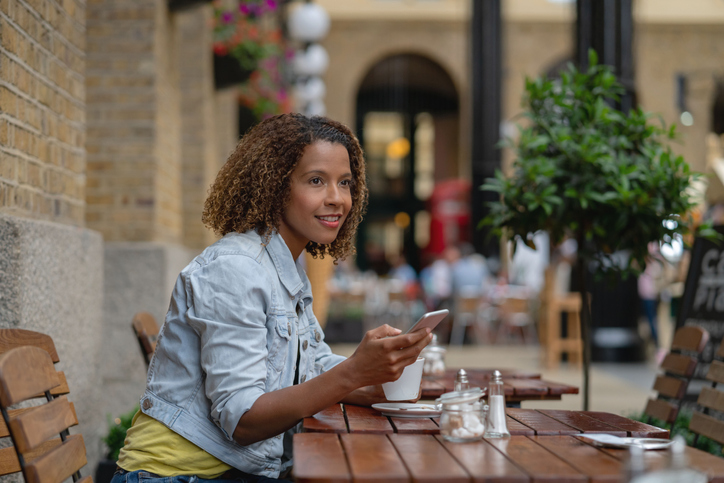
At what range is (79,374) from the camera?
10.2ft

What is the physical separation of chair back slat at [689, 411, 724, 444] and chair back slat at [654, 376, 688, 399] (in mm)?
118

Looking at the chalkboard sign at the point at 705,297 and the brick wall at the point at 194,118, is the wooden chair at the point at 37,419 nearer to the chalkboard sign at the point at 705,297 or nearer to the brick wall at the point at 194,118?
the chalkboard sign at the point at 705,297

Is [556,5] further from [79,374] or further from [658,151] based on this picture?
[79,374]

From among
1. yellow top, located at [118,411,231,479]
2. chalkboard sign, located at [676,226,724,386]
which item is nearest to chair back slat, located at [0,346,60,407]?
yellow top, located at [118,411,231,479]

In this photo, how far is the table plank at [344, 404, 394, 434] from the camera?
5.87 feet

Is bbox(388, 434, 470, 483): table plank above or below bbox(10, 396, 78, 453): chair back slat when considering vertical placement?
below

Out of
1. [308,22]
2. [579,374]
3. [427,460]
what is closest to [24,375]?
[427,460]

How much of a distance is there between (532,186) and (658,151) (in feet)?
2.03

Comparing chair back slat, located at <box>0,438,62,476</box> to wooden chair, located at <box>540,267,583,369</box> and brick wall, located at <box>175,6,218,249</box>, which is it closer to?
brick wall, located at <box>175,6,218,249</box>

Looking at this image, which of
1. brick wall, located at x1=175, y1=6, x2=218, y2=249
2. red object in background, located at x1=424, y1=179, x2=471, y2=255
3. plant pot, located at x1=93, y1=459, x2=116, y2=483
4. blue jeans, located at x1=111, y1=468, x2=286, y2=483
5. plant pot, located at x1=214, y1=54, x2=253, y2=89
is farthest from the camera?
red object in background, located at x1=424, y1=179, x2=471, y2=255

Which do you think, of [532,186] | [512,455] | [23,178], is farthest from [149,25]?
[512,455]

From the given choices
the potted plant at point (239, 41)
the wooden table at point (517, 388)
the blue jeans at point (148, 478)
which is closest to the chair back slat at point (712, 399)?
the wooden table at point (517, 388)

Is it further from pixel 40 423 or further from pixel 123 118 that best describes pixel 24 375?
pixel 123 118

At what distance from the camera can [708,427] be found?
2.49m
